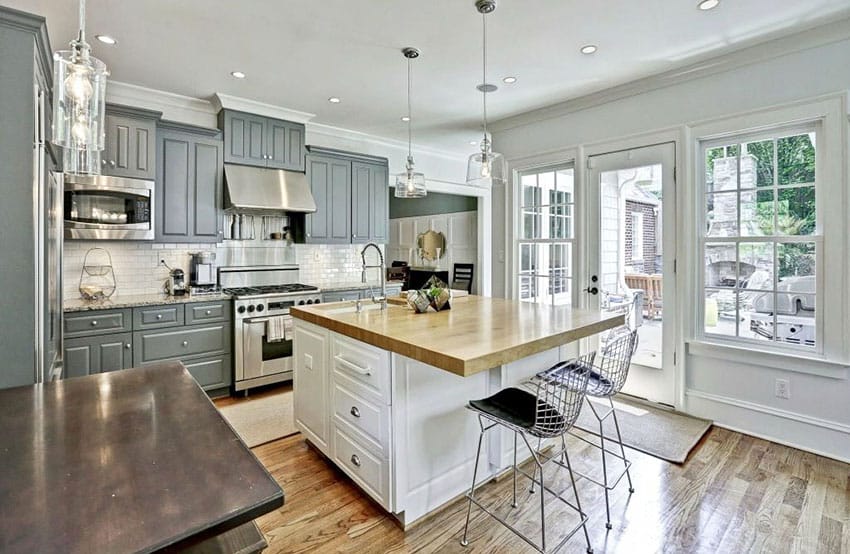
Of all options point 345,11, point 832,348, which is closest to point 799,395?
point 832,348

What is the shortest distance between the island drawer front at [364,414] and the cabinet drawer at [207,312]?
191 centimetres

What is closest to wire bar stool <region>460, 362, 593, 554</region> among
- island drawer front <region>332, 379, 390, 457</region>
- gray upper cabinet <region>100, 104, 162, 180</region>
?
island drawer front <region>332, 379, 390, 457</region>

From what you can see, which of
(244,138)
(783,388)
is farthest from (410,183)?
(783,388)

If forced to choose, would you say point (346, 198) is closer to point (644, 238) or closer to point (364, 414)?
point (644, 238)

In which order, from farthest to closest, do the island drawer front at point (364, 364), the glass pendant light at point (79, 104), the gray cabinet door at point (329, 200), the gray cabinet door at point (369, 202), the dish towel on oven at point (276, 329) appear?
the gray cabinet door at point (369, 202), the gray cabinet door at point (329, 200), the dish towel on oven at point (276, 329), the island drawer front at point (364, 364), the glass pendant light at point (79, 104)

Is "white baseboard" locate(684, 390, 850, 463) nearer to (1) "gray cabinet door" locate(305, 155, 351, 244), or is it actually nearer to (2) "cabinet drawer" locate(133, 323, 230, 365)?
(1) "gray cabinet door" locate(305, 155, 351, 244)

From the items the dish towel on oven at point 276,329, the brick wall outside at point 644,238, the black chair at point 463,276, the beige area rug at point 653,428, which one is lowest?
the beige area rug at point 653,428

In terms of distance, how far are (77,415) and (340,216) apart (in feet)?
12.9

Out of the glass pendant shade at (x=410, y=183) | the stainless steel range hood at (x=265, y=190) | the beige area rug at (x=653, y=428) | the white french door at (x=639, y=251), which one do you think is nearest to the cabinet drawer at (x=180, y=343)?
the stainless steel range hood at (x=265, y=190)

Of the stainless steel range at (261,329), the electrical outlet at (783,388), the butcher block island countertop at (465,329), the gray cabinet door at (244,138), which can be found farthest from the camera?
the gray cabinet door at (244,138)

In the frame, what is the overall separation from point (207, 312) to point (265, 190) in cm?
131

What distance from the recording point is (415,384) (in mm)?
2068

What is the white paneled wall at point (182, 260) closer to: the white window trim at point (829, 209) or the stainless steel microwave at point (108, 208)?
the stainless steel microwave at point (108, 208)

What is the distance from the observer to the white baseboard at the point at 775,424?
2.79 metres
